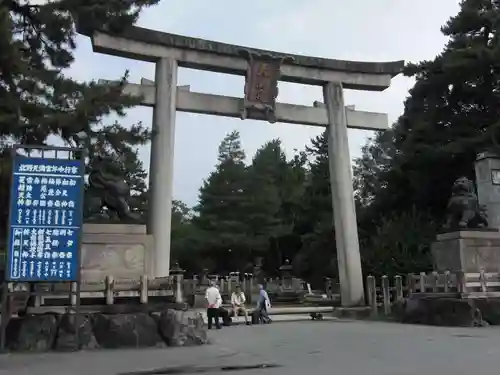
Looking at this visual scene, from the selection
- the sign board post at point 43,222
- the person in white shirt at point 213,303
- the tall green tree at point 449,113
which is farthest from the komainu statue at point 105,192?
the tall green tree at point 449,113

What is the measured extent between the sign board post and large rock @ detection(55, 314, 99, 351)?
31 centimetres

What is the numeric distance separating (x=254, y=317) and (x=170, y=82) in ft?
23.7

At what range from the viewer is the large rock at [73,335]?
9.45 metres

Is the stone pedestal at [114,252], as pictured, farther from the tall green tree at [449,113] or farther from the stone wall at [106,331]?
the tall green tree at [449,113]

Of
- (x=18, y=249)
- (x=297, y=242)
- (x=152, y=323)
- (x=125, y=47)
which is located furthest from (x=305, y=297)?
(x=18, y=249)

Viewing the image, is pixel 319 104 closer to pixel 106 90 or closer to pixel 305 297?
pixel 106 90

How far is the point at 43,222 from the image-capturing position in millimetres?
9219

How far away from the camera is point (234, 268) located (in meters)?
40.4

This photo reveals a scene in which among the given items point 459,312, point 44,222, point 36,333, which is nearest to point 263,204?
point 459,312

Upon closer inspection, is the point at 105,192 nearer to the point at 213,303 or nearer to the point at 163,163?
the point at 213,303

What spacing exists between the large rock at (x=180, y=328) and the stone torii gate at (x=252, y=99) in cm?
515

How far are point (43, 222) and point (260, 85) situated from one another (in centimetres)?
1041

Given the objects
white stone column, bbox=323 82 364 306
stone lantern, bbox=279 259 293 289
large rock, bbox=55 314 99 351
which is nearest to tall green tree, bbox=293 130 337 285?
stone lantern, bbox=279 259 293 289

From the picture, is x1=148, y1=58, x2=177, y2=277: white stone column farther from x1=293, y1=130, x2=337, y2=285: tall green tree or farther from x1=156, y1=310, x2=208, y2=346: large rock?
x1=293, y1=130, x2=337, y2=285: tall green tree
